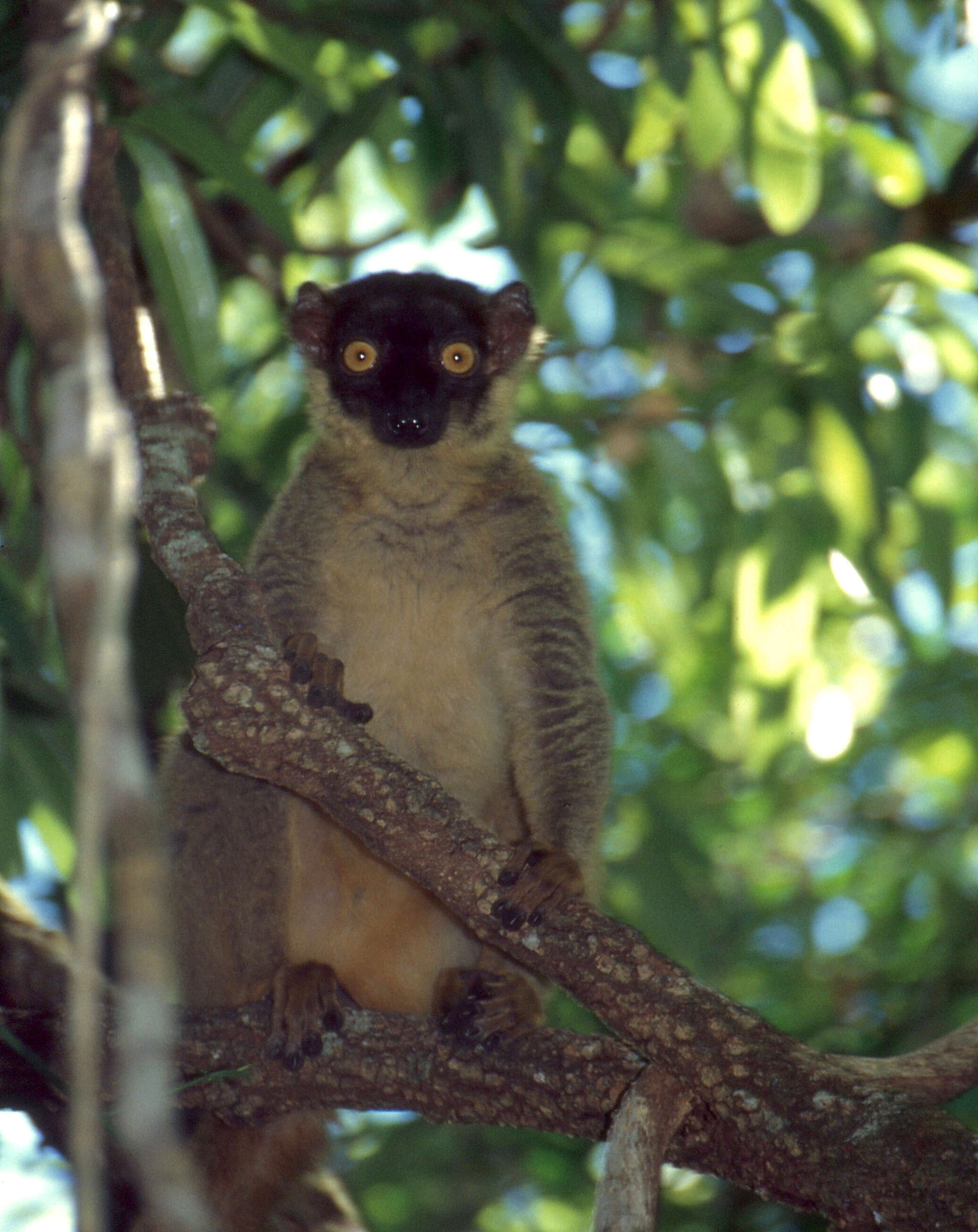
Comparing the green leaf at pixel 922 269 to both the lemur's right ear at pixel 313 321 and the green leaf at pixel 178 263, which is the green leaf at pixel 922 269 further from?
the green leaf at pixel 178 263

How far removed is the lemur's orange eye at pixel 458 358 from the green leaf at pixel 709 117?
3.60 feet

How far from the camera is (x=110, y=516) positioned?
45.6 inches

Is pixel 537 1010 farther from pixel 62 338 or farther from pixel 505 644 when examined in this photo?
pixel 62 338

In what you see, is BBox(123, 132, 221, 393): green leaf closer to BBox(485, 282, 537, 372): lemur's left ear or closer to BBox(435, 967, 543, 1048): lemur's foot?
BBox(485, 282, 537, 372): lemur's left ear

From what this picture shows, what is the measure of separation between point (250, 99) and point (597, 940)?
361cm

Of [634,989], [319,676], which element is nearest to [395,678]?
[319,676]

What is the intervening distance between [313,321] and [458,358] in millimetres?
542

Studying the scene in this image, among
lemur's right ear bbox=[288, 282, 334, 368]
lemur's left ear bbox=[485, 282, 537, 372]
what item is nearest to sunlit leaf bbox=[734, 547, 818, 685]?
lemur's left ear bbox=[485, 282, 537, 372]

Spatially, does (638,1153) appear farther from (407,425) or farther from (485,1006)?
(407,425)

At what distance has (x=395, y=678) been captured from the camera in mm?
4062

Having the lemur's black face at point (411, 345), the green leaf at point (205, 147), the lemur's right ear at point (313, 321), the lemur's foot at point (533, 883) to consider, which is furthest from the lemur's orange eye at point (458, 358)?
the lemur's foot at point (533, 883)

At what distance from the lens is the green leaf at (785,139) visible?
4.20 metres

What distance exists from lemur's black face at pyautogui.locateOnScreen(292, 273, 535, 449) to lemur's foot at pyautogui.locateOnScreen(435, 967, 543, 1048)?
1579 millimetres

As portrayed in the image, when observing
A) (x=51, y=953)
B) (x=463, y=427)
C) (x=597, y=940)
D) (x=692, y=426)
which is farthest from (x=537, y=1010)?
(x=692, y=426)
